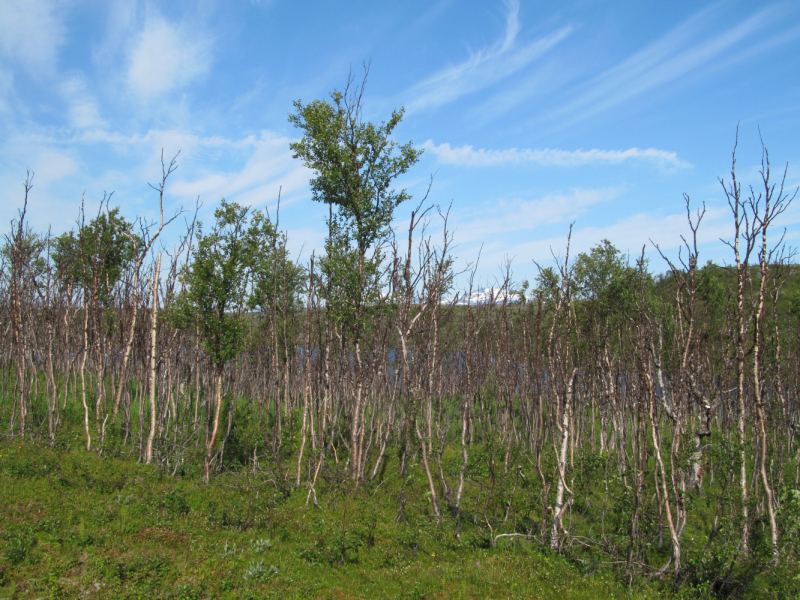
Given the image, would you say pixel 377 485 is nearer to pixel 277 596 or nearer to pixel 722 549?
pixel 277 596

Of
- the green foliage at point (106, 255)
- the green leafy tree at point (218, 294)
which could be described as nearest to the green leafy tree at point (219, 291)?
the green leafy tree at point (218, 294)

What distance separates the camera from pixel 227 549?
8812 mm

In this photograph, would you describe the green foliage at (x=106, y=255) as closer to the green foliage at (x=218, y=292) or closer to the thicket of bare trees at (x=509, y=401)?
the thicket of bare trees at (x=509, y=401)

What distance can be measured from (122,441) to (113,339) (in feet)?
13.9

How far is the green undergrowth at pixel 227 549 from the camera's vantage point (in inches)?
293

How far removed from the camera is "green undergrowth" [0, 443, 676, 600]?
24.4 feet

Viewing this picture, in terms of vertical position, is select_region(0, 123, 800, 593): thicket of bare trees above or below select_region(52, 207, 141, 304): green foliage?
below

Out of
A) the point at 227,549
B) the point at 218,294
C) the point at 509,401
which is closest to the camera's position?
the point at 227,549

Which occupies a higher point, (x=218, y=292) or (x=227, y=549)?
(x=218, y=292)

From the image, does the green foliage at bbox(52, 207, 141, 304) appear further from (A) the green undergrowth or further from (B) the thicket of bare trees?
(A) the green undergrowth

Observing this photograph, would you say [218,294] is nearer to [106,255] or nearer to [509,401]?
[106,255]

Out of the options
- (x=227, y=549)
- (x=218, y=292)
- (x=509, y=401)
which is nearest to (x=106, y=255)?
(x=218, y=292)

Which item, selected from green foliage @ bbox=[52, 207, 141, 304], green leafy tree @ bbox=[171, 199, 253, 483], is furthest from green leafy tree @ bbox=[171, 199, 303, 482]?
green foliage @ bbox=[52, 207, 141, 304]

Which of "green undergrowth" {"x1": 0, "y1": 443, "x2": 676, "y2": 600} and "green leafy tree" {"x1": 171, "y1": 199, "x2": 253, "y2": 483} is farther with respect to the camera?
"green leafy tree" {"x1": 171, "y1": 199, "x2": 253, "y2": 483}
